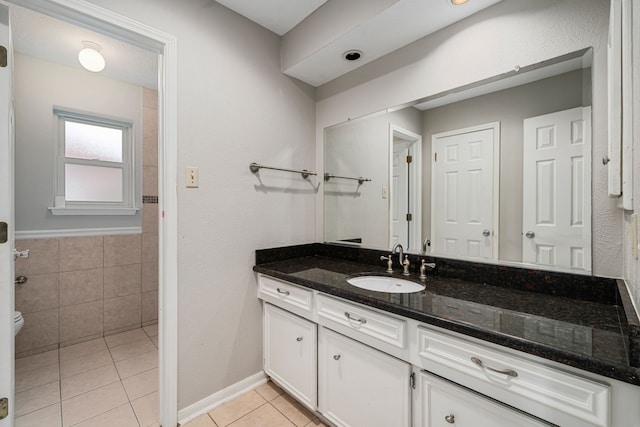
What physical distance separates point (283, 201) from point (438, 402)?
1453 mm

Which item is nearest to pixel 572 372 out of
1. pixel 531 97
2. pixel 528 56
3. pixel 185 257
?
pixel 531 97

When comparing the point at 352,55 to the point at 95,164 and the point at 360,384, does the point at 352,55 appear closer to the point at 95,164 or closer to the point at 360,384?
the point at 360,384

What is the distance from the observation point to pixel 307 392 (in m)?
1.49

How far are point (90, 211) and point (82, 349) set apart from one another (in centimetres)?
117

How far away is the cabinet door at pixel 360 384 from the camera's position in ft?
3.64

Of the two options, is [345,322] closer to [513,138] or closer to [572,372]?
[572,372]

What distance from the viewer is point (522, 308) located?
3.36 ft

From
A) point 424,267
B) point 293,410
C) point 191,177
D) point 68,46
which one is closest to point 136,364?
point 293,410

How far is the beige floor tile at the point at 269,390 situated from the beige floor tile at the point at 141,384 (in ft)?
2.28

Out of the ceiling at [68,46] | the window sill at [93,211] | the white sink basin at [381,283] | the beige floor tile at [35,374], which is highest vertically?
the ceiling at [68,46]

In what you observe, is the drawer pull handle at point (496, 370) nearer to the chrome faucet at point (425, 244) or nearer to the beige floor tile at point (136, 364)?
the chrome faucet at point (425, 244)

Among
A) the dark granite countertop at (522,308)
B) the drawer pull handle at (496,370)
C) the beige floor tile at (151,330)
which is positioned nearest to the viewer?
the dark granite countertop at (522,308)

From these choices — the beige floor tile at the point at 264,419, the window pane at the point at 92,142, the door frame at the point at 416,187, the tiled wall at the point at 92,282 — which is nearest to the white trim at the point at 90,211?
the tiled wall at the point at 92,282

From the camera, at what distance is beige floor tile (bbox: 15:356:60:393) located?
71.5 inches
